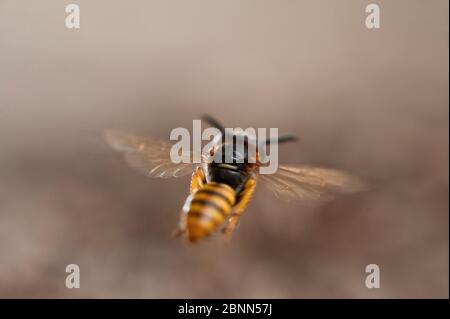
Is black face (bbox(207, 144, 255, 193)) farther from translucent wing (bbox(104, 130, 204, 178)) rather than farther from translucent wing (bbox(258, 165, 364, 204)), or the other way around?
translucent wing (bbox(104, 130, 204, 178))

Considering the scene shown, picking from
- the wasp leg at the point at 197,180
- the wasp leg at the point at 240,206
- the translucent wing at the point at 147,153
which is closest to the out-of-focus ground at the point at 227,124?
the translucent wing at the point at 147,153

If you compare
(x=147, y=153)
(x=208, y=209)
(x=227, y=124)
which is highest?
(x=227, y=124)

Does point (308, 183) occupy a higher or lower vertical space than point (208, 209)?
higher

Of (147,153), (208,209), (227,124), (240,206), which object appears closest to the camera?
(208,209)

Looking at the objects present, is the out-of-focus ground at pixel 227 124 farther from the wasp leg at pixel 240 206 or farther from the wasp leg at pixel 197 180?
the wasp leg at pixel 240 206

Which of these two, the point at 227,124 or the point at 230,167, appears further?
the point at 227,124

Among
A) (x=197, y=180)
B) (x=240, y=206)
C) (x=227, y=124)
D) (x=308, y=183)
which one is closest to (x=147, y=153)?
(x=197, y=180)

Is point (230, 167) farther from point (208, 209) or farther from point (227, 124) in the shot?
point (227, 124)

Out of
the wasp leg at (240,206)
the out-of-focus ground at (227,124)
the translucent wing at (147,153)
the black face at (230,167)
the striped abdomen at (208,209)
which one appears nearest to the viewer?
the striped abdomen at (208,209)
